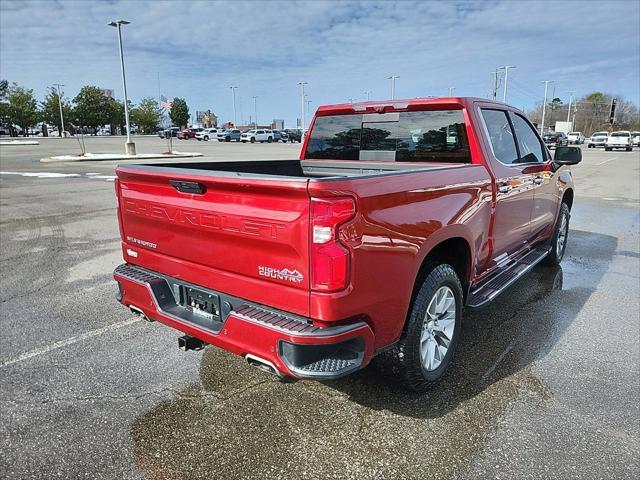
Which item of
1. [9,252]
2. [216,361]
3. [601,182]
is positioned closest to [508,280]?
[216,361]

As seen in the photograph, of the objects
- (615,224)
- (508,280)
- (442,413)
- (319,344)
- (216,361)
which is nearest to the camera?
(319,344)

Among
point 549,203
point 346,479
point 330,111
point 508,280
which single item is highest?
point 330,111

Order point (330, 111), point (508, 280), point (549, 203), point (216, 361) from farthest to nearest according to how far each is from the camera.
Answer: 1. point (549, 203)
2. point (330, 111)
3. point (508, 280)
4. point (216, 361)

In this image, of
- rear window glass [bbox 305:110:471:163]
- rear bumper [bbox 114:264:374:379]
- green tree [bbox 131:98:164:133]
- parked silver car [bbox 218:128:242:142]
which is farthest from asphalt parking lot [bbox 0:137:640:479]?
green tree [bbox 131:98:164:133]

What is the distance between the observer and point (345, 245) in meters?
2.35

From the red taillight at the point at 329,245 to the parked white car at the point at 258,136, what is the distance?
6190 cm

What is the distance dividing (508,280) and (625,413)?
138 centimetres

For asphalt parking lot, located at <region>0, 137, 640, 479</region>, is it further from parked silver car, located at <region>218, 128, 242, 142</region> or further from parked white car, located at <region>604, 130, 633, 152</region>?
parked silver car, located at <region>218, 128, 242, 142</region>

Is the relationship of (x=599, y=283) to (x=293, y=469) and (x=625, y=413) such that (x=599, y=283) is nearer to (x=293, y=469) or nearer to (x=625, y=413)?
(x=625, y=413)

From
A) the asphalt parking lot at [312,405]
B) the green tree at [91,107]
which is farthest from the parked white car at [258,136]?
the asphalt parking lot at [312,405]

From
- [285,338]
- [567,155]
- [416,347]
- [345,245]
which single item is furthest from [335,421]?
[567,155]

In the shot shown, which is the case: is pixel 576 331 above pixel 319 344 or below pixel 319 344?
below

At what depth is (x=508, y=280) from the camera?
4.20 m

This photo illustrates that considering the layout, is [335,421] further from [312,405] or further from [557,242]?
[557,242]
